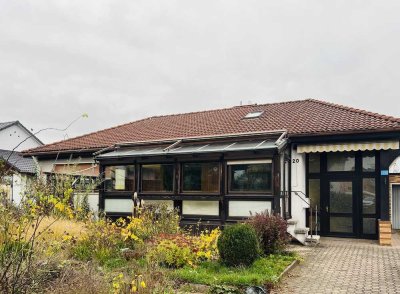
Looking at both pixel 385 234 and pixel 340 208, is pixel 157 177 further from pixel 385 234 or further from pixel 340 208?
pixel 385 234

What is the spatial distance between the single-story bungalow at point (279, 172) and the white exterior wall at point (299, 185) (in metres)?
0.04

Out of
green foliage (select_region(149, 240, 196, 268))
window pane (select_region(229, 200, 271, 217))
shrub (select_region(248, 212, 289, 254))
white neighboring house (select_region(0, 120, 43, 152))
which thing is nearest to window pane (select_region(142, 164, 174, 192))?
window pane (select_region(229, 200, 271, 217))

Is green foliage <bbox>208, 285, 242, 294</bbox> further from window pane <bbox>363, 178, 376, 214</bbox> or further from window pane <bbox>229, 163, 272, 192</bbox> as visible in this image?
window pane <bbox>363, 178, 376, 214</bbox>

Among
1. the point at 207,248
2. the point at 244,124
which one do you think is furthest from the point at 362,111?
the point at 207,248

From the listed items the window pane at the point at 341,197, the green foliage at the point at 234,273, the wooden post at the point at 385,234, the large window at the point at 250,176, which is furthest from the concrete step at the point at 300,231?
the green foliage at the point at 234,273

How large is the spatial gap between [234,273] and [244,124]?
33.3 ft

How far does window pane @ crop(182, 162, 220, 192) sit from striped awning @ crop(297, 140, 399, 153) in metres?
3.23

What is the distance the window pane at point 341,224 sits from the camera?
14.4 m

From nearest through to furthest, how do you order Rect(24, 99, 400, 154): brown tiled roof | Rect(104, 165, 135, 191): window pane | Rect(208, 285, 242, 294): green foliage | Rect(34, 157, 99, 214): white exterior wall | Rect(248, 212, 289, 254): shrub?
Rect(208, 285, 242, 294): green foliage, Rect(248, 212, 289, 254): shrub, Rect(24, 99, 400, 154): brown tiled roof, Rect(104, 165, 135, 191): window pane, Rect(34, 157, 99, 214): white exterior wall

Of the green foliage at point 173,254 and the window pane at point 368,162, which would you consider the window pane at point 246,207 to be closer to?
the window pane at point 368,162

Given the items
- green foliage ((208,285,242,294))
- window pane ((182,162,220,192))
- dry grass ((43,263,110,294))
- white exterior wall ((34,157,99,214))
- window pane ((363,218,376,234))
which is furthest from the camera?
white exterior wall ((34,157,99,214))

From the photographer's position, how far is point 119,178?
55.5ft

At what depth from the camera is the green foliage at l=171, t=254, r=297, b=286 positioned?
7609 millimetres

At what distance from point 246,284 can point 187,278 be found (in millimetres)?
1193
